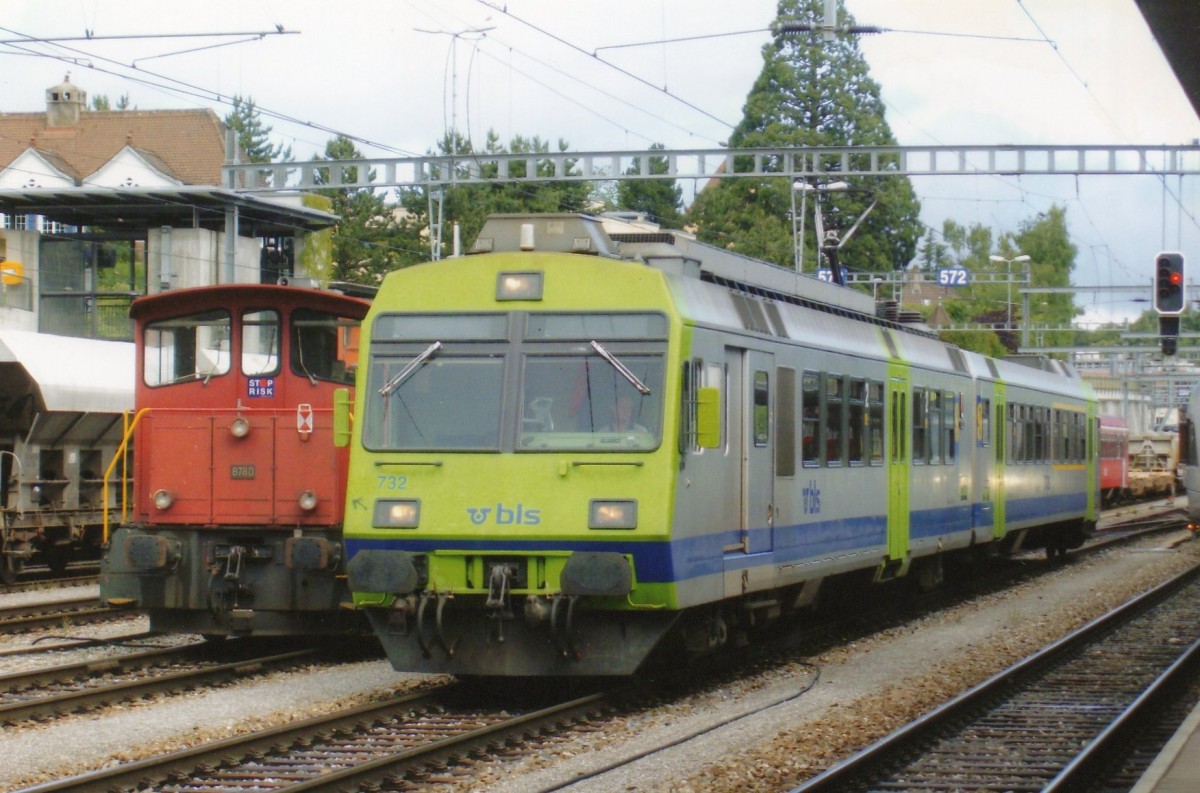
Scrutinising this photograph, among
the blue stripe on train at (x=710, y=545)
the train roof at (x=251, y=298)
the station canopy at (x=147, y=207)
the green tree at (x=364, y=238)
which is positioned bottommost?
the blue stripe on train at (x=710, y=545)

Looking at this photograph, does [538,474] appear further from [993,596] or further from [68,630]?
[993,596]

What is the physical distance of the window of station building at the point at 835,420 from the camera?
49.2 feet

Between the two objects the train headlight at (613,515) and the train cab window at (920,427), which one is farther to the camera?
the train cab window at (920,427)

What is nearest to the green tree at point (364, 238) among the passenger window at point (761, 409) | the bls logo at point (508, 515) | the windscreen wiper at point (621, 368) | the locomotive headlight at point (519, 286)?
the passenger window at point (761, 409)

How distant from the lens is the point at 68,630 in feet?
54.5

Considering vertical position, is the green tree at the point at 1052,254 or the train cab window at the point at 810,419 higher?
the green tree at the point at 1052,254

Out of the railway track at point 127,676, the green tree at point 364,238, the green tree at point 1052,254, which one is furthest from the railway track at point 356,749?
the green tree at point 1052,254

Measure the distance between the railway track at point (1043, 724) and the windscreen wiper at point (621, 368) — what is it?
2777 millimetres

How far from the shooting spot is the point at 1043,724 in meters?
11.7

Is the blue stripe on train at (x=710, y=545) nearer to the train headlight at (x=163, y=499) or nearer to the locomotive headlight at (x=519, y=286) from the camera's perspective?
the locomotive headlight at (x=519, y=286)

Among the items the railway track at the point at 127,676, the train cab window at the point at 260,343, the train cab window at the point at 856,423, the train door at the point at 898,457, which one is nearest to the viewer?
the railway track at the point at 127,676

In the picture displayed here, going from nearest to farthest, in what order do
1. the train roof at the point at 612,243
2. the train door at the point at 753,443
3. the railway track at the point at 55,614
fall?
the train roof at the point at 612,243 → the train door at the point at 753,443 → the railway track at the point at 55,614

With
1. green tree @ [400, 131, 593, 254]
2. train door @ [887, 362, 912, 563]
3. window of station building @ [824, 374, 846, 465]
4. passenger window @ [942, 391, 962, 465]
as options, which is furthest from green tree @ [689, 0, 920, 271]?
window of station building @ [824, 374, 846, 465]

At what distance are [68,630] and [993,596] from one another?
11306 millimetres
